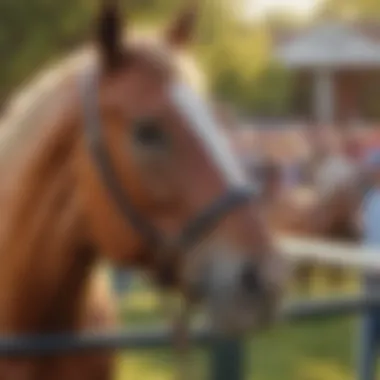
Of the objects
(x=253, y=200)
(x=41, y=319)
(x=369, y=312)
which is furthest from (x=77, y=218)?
(x=369, y=312)

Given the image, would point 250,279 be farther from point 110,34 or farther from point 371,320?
point 371,320

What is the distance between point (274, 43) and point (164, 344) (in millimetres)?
20919

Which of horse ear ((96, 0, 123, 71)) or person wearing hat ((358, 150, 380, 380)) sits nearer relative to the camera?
horse ear ((96, 0, 123, 71))

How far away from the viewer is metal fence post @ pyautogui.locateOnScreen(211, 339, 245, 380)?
1.97 m

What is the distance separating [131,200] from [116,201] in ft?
0.10

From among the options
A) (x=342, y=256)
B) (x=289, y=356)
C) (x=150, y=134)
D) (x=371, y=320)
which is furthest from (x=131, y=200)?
(x=289, y=356)

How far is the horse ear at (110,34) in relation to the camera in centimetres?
209

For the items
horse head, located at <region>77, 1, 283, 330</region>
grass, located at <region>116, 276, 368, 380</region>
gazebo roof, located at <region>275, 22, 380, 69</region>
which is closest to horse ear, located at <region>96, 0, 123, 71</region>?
horse head, located at <region>77, 1, 283, 330</region>

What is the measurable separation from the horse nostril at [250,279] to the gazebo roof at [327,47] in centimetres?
2063

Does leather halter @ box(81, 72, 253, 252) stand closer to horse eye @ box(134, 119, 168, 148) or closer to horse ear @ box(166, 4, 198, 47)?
horse eye @ box(134, 119, 168, 148)

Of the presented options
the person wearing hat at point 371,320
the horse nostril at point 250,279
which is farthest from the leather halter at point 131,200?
the person wearing hat at point 371,320

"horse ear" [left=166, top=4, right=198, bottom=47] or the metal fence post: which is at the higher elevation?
"horse ear" [left=166, top=4, right=198, bottom=47]

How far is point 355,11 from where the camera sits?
29.8 m

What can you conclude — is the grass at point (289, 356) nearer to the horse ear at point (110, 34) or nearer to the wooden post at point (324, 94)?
the horse ear at point (110, 34)
